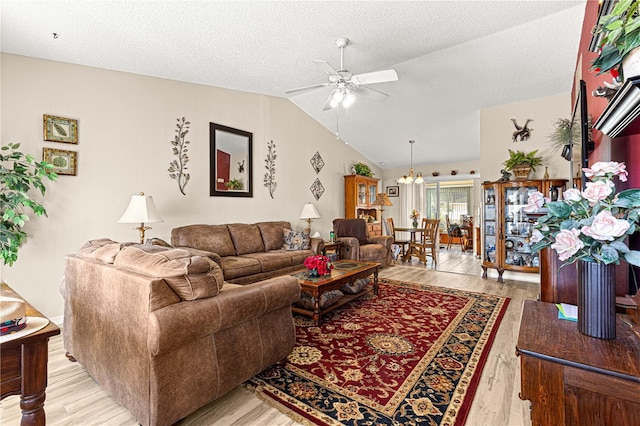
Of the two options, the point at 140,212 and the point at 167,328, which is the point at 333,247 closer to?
the point at 140,212

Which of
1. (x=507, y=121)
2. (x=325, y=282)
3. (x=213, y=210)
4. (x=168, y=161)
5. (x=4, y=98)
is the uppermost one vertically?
(x=507, y=121)

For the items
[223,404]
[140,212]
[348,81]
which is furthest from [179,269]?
[348,81]

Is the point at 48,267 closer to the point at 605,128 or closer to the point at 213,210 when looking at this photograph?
the point at 213,210

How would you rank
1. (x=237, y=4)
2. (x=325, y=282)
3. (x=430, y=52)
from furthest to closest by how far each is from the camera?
(x=430, y=52) → (x=325, y=282) → (x=237, y=4)

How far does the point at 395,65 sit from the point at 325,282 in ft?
9.76

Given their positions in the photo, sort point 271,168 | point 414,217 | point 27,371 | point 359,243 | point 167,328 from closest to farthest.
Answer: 1. point 27,371
2. point 167,328
3. point 271,168
4. point 359,243
5. point 414,217

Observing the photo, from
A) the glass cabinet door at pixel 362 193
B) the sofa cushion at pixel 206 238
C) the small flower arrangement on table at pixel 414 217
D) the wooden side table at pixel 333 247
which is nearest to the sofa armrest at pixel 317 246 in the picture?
the wooden side table at pixel 333 247

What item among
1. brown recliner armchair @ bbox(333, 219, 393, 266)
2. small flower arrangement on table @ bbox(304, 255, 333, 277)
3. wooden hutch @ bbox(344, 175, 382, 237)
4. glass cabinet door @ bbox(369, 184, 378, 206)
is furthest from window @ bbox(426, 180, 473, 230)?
small flower arrangement on table @ bbox(304, 255, 333, 277)

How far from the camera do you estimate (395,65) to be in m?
3.93

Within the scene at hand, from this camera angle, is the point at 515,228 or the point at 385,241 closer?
the point at 515,228

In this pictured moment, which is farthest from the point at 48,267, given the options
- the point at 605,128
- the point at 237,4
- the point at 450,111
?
the point at 450,111

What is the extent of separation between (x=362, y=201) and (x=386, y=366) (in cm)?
502

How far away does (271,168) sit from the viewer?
5.25 m

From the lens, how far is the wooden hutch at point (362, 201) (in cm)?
677
